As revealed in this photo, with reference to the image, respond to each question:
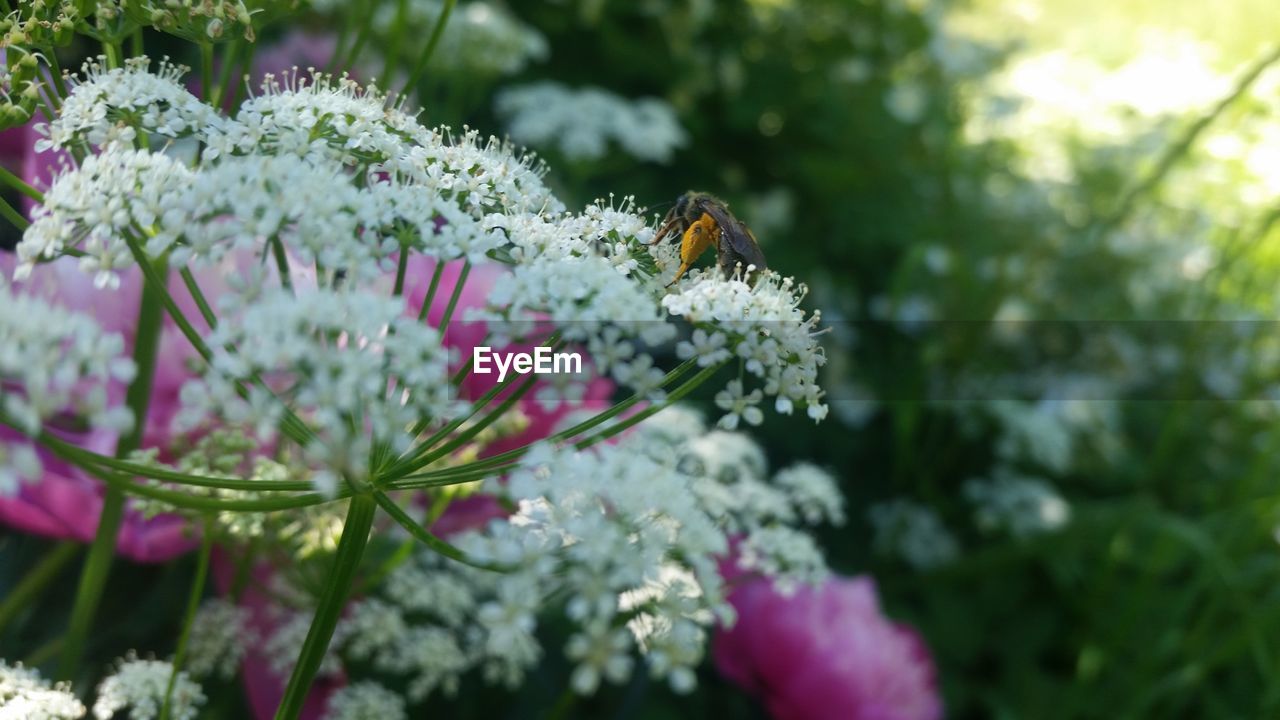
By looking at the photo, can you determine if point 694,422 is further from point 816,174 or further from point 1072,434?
point 1072,434

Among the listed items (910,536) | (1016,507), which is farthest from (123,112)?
(1016,507)

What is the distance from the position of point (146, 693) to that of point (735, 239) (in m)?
0.36

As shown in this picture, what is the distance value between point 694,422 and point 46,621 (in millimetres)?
401

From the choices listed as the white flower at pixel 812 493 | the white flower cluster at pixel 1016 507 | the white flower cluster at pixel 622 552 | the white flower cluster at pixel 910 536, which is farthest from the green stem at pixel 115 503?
the white flower cluster at pixel 1016 507

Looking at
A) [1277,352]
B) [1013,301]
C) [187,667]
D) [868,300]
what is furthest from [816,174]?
[187,667]

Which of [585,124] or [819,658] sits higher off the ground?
[585,124]

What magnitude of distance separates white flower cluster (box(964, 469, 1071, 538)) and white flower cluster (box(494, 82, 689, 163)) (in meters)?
0.58

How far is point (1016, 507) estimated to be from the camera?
4.35 feet

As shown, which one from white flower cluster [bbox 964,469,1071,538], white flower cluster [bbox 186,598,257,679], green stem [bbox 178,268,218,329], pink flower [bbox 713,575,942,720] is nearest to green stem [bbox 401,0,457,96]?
green stem [bbox 178,268,218,329]

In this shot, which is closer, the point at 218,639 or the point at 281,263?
the point at 281,263

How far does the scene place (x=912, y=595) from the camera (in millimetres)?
1231

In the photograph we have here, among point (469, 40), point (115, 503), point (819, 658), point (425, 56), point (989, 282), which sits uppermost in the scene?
point (989, 282)

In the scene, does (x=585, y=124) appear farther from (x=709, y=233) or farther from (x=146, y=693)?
(x=146, y=693)

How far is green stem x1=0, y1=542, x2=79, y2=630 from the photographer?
588mm
